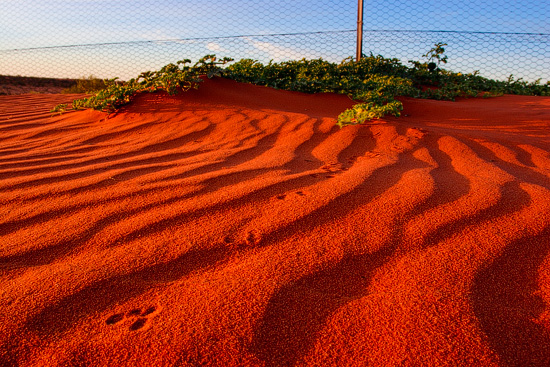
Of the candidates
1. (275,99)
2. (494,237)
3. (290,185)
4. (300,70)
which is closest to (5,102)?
(275,99)

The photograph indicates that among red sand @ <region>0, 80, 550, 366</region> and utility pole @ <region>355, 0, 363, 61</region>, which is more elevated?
utility pole @ <region>355, 0, 363, 61</region>

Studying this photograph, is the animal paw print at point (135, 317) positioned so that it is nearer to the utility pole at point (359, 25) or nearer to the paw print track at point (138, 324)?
the paw print track at point (138, 324)

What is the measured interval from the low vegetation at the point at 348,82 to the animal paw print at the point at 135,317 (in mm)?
2340

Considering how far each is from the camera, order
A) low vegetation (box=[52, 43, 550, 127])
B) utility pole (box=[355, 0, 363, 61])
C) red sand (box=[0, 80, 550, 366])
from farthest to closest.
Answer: utility pole (box=[355, 0, 363, 61]) → low vegetation (box=[52, 43, 550, 127]) → red sand (box=[0, 80, 550, 366])

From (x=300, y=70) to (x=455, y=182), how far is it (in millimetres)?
3758

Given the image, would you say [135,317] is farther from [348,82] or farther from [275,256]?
[348,82]

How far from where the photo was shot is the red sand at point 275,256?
34.2 inches

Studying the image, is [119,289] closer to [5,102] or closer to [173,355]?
[173,355]

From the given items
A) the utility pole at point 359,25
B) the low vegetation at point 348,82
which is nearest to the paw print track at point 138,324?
the low vegetation at point 348,82

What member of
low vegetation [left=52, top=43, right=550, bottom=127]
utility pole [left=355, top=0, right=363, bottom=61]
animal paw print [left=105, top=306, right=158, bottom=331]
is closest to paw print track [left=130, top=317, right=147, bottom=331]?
animal paw print [left=105, top=306, right=158, bottom=331]

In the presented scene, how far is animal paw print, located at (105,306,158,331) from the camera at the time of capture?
93 cm

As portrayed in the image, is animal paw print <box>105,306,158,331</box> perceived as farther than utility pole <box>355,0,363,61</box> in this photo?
No

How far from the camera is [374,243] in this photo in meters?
1.32

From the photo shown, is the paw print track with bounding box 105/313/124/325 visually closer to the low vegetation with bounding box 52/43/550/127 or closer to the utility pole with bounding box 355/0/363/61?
the low vegetation with bounding box 52/43/550/127
